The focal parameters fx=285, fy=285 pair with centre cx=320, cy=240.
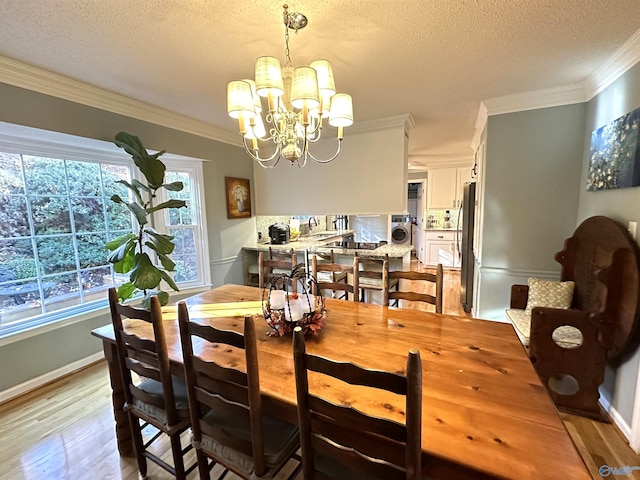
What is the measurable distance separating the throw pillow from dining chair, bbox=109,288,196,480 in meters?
2.67

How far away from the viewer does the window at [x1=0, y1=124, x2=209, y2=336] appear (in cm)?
235

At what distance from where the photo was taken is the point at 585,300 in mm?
2199

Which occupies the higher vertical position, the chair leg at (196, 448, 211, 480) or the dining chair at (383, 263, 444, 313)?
the dining chair at (383, 263, 444, 313)

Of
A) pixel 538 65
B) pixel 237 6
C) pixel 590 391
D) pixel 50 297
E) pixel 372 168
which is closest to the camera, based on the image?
pixel 237 6

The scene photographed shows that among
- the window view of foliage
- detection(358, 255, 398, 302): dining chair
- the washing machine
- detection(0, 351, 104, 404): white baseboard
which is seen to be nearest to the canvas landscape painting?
detection(358, 255, 398, 302): dining chair

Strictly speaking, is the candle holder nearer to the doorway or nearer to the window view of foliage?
the window view of foliage

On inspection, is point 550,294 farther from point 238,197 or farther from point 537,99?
point 238,197

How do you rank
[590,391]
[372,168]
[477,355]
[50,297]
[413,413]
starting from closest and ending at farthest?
[413,413] < [477,355] < [590,391] < [50,297] < [372,168]

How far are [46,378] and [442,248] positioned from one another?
6.61m

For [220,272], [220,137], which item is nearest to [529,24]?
[220,137]

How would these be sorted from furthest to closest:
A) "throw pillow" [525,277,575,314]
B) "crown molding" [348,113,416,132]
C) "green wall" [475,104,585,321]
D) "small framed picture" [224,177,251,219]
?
"small framed picture" [224,177,251,219]
"crown molding" [348,113,416,132]
"green wall" [475,104,585,321]
"throw pillow" [525,277,575,314]

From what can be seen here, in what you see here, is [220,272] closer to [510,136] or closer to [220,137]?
[220,137]

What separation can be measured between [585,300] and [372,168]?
233 centimetres

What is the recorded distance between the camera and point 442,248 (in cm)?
649
